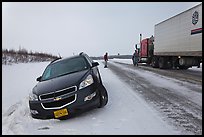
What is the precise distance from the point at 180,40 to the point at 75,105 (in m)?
12.7

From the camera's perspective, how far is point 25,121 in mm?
5418

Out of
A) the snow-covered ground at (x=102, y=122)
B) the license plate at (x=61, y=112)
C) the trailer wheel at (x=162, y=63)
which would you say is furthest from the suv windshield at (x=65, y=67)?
the trailer wheel at (x=162, y=63)

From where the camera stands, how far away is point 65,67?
6949 millimetres

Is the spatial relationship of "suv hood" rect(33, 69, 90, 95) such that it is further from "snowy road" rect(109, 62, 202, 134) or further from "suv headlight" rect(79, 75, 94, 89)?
"snowy road" rect(109, 62, 202, 134)

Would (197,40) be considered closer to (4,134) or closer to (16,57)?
(4,134)

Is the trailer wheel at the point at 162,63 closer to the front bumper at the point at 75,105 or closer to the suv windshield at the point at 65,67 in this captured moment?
the suv windshield at the point at 65,67

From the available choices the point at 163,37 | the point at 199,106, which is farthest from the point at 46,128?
the point at 163,37

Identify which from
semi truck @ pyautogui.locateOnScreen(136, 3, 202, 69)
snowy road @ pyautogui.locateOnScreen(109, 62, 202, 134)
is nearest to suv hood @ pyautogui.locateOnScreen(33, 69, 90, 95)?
snowy road @ pyautogui.locateOnScreen(109, 62, 202, 134)

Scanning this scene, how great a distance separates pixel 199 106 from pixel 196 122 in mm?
1520

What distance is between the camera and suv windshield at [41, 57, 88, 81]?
669cm

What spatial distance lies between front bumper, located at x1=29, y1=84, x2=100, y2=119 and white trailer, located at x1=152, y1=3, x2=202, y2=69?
9.41 m

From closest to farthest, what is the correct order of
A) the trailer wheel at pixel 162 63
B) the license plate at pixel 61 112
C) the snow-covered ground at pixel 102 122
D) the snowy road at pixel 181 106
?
the snow-covered ground at pixel 102 122, the snowy road at pixel 181 106, the license plate at pixel 61 112, the trailer wheel at pixel 162 63

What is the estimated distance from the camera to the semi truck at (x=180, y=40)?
1331cm

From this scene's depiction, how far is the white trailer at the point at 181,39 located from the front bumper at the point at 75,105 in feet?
30.9
